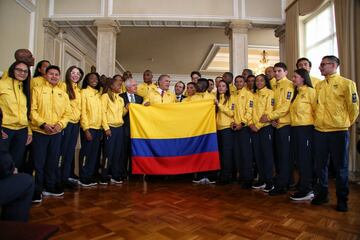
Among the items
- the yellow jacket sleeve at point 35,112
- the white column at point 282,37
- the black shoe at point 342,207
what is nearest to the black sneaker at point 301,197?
the black shoe at point 342,207

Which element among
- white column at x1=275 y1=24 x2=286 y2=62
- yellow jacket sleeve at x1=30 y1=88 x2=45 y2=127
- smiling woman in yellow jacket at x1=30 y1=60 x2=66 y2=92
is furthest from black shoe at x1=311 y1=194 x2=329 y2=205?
white column at x1=275 y1=24 x2=286 y2=62

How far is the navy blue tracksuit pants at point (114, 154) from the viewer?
2859mm

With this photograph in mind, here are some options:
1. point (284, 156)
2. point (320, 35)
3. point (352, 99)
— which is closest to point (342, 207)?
point (284, 156)

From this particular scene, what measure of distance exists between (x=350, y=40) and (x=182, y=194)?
2.96 meters

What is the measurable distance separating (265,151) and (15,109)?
236 centimetres

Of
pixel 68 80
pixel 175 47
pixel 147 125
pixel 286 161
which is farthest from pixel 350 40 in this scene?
pixel 175 47

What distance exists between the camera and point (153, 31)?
665 centimetres

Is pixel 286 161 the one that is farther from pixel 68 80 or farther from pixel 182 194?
pixel 68 80

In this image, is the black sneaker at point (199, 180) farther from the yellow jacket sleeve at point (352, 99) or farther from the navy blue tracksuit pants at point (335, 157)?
the yellow jacket sleeve at point (352, 99)

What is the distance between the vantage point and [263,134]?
258 cm

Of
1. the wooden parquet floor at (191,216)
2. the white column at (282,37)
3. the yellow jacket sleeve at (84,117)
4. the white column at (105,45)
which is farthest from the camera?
the white column at (282,37)

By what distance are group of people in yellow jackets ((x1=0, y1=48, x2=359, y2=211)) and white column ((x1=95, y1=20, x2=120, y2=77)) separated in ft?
6.04

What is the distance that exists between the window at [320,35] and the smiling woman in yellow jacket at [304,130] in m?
2.13

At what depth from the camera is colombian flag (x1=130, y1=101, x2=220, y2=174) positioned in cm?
292
